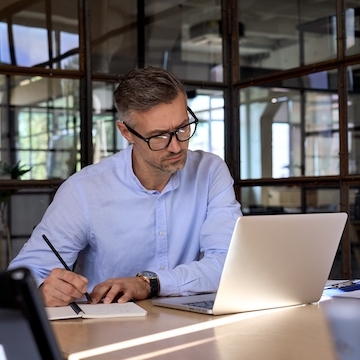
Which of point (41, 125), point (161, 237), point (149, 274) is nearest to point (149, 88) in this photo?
point (161, 237)

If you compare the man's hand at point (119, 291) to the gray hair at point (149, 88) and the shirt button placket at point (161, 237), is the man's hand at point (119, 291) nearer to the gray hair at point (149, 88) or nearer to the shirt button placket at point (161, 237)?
the shirt button placket at point (161, 237)

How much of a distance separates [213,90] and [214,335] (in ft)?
8.93

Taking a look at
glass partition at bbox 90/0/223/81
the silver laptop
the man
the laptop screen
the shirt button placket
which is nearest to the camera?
the laptop screen

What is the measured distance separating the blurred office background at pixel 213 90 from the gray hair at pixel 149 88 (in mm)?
1353

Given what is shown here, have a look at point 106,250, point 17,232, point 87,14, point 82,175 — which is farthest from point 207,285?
point 87,14

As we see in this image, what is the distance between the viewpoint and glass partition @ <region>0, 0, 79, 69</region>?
344 centimetres

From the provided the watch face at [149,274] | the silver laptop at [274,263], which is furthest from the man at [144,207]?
the silver laptop at [274,263]

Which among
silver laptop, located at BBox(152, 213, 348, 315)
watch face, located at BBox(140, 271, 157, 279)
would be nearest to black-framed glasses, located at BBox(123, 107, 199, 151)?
watch face, located at BBox(140, 271, 157, 279)

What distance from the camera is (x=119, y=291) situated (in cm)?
184

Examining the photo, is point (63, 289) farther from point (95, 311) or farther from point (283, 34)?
point (283, 34)

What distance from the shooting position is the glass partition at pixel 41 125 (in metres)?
3.46

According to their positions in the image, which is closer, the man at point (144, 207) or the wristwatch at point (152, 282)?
the wristwatch at point (152, 282)

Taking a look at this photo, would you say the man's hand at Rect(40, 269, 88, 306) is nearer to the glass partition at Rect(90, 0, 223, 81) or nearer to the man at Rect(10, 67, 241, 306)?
the man at Rect(10, 67, 241, 306)

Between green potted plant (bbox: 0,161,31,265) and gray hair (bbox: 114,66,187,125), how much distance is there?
134 centimetres
